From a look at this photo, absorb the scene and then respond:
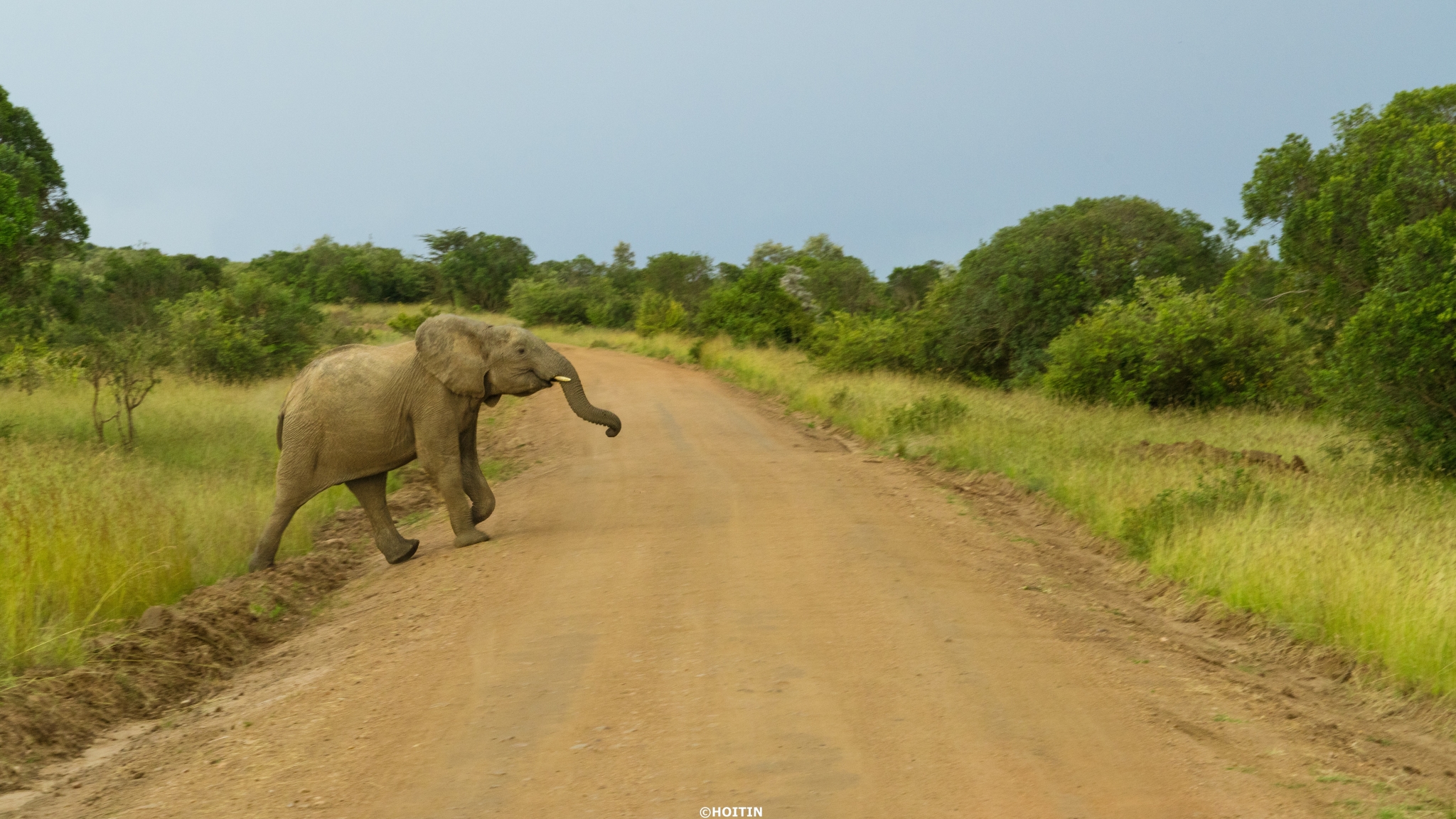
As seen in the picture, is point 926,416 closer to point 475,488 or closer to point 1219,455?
point 1219,455

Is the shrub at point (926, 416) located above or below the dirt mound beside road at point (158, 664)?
above

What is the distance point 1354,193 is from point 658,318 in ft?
102

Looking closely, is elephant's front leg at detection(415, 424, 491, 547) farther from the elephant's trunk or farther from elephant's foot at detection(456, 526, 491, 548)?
the elephant's trunk

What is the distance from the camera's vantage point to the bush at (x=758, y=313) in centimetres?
3394

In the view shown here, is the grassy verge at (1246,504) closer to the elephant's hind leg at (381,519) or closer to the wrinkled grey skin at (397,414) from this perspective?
the wrinkled grey skin at (397,414)

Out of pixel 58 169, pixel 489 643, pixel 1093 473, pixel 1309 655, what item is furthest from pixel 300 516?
pixel 1309 655

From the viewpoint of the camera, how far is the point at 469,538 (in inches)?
370

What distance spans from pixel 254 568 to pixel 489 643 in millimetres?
4049

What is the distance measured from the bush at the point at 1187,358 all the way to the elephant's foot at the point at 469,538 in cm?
1275

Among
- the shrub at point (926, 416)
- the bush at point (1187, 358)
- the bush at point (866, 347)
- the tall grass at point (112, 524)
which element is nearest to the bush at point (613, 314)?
the bush at point (866, 347)

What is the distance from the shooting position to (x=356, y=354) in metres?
9.84

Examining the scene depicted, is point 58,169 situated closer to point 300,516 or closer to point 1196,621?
point 300,516

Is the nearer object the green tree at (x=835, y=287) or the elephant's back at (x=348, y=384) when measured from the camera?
the elephant's back at (x=348, y=384)

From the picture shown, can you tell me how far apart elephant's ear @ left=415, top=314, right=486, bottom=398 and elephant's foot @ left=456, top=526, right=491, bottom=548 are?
3.88 feet
